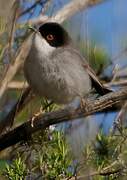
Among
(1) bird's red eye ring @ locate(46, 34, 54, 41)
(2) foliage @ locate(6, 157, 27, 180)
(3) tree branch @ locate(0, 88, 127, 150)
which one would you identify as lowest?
(2) foliage @ locate(6, 157, 27, 180)

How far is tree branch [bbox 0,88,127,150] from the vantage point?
204cm

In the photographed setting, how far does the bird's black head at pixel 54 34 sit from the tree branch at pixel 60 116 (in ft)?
2.91

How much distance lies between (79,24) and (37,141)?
588 millimetres

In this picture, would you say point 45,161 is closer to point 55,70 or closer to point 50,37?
point 55,70

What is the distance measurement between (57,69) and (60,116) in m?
0.73

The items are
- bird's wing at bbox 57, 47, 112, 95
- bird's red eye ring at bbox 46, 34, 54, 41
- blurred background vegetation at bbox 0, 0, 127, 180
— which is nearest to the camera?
blurred background vegetation at bbox 0, 0, 127, 180

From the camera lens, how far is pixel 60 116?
204 centimetres

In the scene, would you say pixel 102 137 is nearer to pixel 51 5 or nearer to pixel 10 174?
pixel 10 174

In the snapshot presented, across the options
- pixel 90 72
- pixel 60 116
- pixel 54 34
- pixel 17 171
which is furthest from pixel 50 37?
pixel 17 171

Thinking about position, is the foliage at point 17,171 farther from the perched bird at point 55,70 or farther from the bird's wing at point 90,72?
the bird's wing at point 90,72

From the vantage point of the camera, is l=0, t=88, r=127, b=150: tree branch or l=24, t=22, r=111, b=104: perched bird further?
l=24, t=22, r=111, b=104: perched bird

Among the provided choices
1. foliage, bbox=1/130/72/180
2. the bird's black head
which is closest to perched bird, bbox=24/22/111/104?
the bird's black head

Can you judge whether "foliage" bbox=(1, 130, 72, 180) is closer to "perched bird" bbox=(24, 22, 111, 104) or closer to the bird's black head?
"perched bird" bbox=(24, 22, 111, 104)

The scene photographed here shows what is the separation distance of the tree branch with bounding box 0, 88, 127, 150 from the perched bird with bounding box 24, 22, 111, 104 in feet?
1.91
